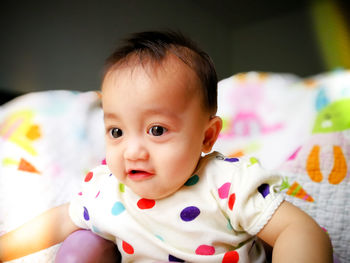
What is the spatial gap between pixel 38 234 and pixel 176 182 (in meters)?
0.28

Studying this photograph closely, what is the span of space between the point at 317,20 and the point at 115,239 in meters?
2.15

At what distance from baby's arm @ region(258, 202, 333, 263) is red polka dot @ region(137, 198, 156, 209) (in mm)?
173

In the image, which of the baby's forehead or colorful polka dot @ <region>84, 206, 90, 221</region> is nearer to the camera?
the baby's forehead

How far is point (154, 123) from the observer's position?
480mm

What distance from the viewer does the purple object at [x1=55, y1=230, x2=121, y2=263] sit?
1.83ft

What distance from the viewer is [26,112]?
1.03m

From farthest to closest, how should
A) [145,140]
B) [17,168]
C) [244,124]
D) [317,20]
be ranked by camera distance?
[317,20]
[244,124]
[17,168]
[145,140]

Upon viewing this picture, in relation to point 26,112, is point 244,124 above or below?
below

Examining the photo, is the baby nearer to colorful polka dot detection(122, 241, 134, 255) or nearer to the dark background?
colorful polka dot detection(122, 241, 134, 255)

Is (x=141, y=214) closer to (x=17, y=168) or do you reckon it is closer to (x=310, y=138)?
(x=17, y=168)

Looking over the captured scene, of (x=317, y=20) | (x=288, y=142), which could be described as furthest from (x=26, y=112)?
(x=317, y=20)

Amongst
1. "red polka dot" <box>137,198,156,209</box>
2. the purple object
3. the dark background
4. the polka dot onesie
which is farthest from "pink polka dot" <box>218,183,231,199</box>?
the dark background

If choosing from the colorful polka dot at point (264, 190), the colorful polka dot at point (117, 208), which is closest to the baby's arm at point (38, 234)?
the colorful polka dot at point (117, 208)

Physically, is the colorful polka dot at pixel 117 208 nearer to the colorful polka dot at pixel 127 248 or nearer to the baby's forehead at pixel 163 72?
the colorful polka dot at pixel 127 248
